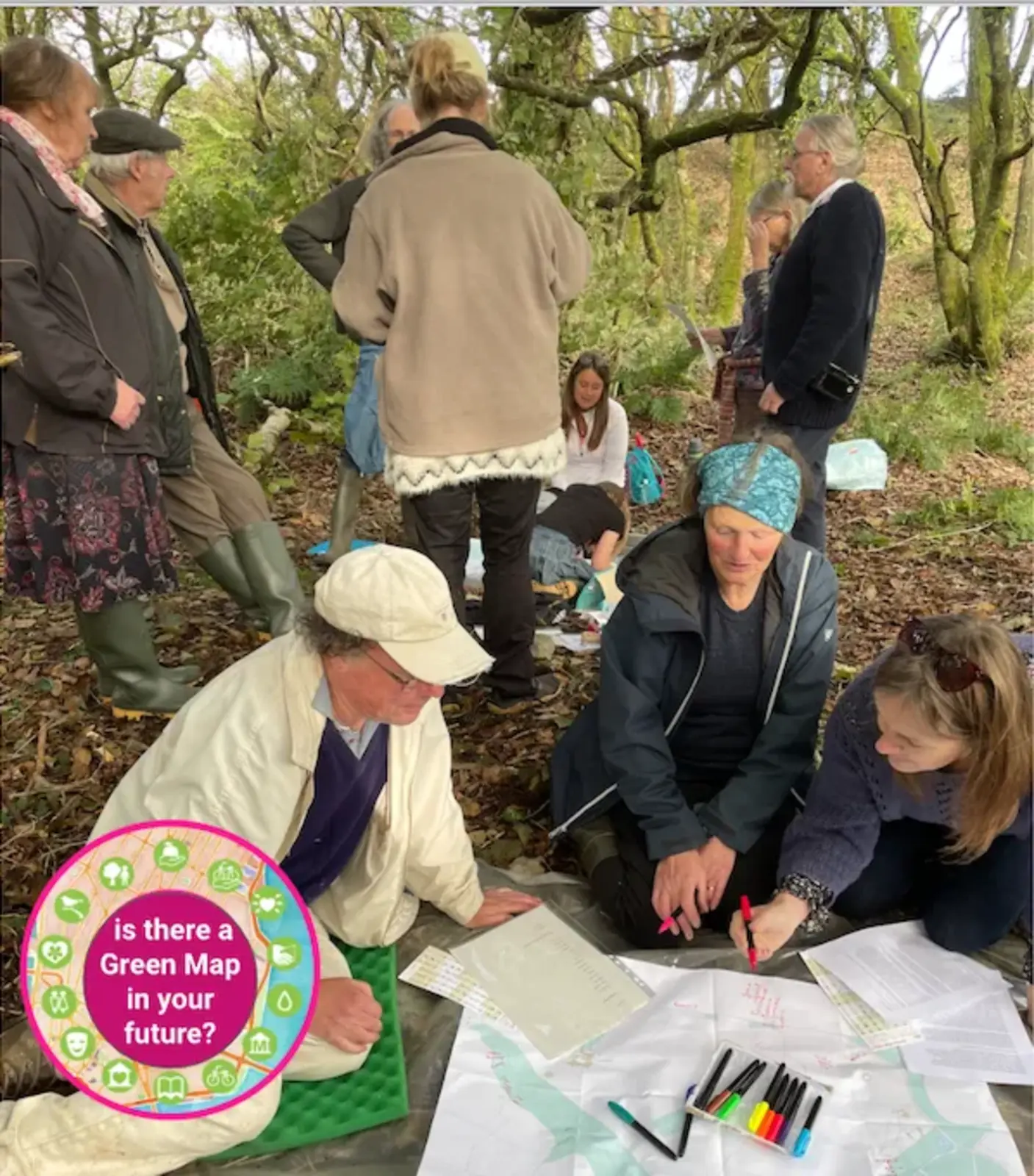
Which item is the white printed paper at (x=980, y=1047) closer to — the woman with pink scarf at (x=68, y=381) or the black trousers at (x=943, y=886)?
the black trousers at (x=943, y=886)

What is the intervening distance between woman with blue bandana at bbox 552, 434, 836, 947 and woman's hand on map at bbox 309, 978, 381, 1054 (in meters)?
0.55

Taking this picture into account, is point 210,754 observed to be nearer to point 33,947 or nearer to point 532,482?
point 33,947

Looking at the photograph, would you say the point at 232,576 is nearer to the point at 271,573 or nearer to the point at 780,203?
the point at 271,573

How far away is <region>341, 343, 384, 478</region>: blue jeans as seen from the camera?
162 cm

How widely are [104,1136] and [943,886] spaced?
1.38m

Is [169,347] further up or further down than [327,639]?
further up

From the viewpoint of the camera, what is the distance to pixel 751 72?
1.40m

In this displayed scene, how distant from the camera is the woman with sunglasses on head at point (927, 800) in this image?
54.1 inches

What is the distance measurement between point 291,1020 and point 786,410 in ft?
7.18

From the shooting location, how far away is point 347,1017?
1342 millimetres

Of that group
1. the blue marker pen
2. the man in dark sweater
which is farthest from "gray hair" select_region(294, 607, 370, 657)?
the man in dark sweater

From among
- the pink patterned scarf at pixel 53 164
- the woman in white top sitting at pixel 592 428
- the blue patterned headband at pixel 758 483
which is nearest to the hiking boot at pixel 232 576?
the pink patterned scarf at pixel 53 164

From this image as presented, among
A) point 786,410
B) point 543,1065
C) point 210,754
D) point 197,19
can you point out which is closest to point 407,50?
point 197,19

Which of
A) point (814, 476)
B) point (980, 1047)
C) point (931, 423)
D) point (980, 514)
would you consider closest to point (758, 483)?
point (980, 1047)
